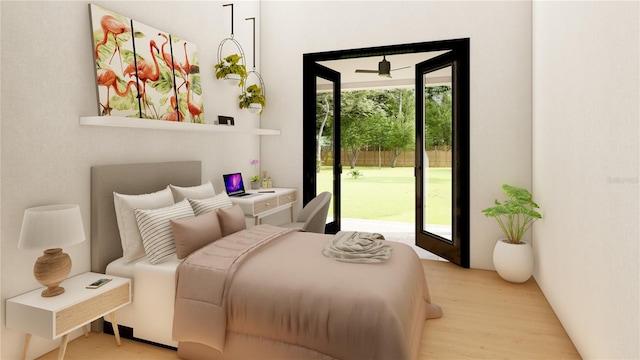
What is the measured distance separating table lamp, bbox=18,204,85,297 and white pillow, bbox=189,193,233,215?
0.93 m

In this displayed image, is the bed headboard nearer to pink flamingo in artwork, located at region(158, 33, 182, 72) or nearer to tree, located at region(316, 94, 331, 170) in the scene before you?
pink flamingo in artwork, located at region(158, 33, 182, 72)

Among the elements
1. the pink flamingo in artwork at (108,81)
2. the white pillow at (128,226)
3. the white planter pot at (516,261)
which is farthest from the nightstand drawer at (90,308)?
the white planter pot at (516,261)

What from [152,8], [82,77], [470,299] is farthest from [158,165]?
[470,299]

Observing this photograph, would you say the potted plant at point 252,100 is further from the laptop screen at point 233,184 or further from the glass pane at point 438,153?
the glass pane at point 438,153

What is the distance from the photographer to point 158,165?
320 cm

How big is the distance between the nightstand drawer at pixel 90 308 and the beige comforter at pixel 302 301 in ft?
1.37

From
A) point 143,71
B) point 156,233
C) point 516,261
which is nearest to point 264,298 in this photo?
point 156,233

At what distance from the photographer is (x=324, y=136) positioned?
5285 millimetres

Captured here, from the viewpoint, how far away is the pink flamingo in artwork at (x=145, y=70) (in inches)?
117

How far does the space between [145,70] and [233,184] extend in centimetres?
151

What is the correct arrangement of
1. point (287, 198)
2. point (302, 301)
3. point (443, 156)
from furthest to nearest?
point (287, 198)
point (443, 156)
point (302, 301)

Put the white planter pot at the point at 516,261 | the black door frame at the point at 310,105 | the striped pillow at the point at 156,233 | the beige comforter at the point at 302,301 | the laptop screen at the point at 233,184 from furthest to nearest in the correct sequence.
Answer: the black door frame at the point at 310,105
the laptop screen at the point at 233,184
the white planter pot at the point at 516,261
the striped pillow at the point at 156,233
the beige comforter at the point at 302,301

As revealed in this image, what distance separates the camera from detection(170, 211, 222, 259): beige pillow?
2564mm

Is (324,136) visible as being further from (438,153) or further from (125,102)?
(125,102)
